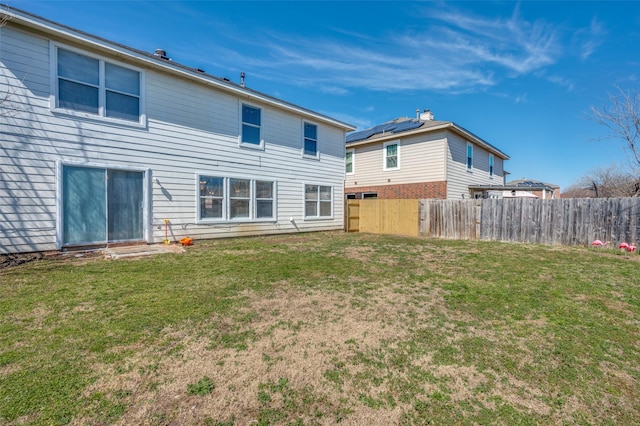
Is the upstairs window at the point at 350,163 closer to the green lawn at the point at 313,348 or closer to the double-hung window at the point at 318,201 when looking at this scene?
the double-hung window at the point at 318,201

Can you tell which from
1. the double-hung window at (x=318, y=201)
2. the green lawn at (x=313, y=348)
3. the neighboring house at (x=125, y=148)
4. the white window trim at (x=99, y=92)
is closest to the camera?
the green lawn at (x=313, y=348)

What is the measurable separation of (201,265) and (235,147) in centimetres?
539

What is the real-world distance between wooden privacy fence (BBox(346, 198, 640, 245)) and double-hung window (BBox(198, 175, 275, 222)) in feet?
16.1

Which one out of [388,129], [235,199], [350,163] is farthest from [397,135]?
[235,199]

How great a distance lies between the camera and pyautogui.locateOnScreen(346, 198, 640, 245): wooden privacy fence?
29.7 feet

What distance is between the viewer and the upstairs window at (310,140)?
12.4m

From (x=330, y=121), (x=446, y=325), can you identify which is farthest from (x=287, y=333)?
(x=330, y=121)

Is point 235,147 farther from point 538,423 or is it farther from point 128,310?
point 538,423

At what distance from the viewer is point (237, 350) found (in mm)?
2715

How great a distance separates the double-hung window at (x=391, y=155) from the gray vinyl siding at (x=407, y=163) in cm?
18

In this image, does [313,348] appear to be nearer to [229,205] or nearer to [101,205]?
[101,205]

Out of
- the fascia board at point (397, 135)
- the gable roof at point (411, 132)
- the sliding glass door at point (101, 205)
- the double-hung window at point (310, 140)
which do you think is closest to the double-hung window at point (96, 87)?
the sliding glass door at point (101, 205)

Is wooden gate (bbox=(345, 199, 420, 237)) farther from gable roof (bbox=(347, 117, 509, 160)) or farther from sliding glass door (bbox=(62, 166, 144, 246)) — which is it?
sliding glass door (bbox=(62, 166, 144, 246))

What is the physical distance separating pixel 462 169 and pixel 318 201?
28.3ft
